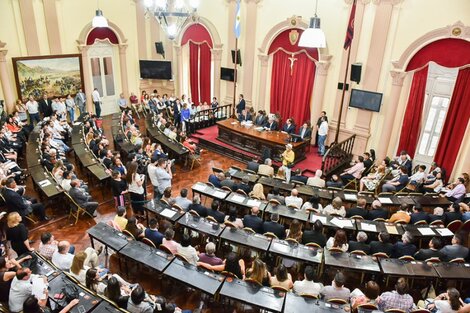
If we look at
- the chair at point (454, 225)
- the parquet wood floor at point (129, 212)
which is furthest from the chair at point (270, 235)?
the chair at point (454, 225)

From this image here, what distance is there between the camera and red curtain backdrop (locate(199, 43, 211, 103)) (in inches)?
591

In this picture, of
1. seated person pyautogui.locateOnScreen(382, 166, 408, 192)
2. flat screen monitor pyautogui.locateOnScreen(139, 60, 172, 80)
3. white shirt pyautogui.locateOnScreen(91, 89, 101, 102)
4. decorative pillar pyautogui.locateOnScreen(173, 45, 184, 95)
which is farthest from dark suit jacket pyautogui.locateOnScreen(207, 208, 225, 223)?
flat screen monitor pyautogui.locateOnScreen(139, 60, 172, 80)

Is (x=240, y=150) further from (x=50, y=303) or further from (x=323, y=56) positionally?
(x=50, y=303)

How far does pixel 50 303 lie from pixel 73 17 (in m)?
12.5

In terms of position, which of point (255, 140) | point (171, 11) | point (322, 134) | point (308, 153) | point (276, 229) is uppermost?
point (171, 11)

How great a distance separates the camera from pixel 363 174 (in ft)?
32.7

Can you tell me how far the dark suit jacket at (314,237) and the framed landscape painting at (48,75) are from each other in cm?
Result: 1232

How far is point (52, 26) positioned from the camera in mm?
13180

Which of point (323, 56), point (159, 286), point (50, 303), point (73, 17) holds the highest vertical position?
point (73, 17)

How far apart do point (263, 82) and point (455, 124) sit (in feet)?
21.9

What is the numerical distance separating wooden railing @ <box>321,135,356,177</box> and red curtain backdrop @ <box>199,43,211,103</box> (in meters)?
7.04

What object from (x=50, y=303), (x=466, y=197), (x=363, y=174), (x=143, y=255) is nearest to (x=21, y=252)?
(x=50, y=303)

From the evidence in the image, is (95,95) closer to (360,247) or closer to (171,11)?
(171,11)

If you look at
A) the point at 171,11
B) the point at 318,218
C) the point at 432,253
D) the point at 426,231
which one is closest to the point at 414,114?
the point at 426,231
